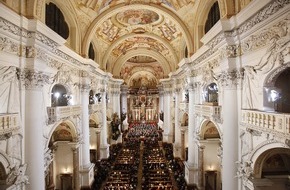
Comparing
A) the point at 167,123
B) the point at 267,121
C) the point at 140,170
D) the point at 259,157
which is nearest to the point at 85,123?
the point at 140,170

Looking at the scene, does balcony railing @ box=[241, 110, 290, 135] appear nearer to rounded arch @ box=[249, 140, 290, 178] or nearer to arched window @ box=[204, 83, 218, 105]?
rounded arch @ box=[249, 140, 290, 178]

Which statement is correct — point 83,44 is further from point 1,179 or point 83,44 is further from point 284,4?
point 284,4

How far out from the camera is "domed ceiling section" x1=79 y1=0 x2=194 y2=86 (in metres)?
15.6

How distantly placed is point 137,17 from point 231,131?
43.5 ft

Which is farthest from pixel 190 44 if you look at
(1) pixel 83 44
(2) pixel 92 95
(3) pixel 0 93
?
(3) pixel 0 93

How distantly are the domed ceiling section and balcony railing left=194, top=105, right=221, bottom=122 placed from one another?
4.36 metres

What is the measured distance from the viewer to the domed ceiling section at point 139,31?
1558 centimetres

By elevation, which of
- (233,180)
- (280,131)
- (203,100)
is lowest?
(233,180)

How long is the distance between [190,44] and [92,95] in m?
9.34

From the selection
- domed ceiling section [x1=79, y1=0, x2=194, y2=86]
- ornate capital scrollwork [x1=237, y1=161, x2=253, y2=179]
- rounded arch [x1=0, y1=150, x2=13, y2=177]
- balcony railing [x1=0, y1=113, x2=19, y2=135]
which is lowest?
ornate capital scrollwork [x1=237, y1=161, x2=253, y2=179]

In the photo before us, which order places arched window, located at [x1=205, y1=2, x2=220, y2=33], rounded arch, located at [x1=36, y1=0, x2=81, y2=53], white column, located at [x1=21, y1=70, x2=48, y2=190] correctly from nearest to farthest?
white column, located at [x1=21, y1=70, x2=48, y2=190]
arched window, located at [x1=205, y1=2, x2=220, y2=33]
rounded arch, located at [x1=36, y1=0, x2=81, y2=53]

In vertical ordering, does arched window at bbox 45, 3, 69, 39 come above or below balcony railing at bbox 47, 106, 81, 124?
above

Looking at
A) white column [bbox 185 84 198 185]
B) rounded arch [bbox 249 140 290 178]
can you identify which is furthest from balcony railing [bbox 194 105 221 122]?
rounded arch [bbox 249 140 290 178]

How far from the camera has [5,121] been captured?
24.6 ft
